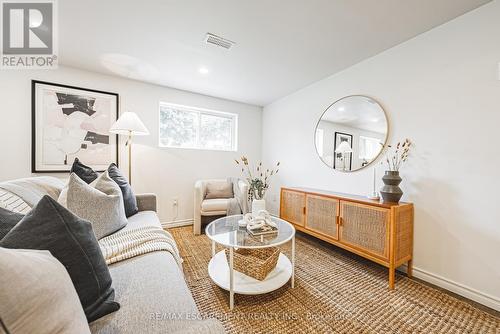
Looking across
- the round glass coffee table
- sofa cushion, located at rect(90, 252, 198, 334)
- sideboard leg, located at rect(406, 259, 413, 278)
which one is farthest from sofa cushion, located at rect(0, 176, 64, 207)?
sideboard leg, located at rect(406, 259, 413, 278)

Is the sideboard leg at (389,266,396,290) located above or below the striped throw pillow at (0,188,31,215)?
below

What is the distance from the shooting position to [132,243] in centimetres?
117

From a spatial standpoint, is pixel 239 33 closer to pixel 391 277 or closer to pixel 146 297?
pixel 146 297

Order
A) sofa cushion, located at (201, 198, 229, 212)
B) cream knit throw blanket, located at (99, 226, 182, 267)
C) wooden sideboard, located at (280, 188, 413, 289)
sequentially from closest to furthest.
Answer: cream knit throw blanket, located at (99, 226, 182, 267) → wooden sideboard, located at (280, 188, 413, 289) → sofa cushion, located at (201, 198, 229, 212)

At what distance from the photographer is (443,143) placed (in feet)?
5.36

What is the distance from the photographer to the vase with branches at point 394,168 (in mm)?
1720

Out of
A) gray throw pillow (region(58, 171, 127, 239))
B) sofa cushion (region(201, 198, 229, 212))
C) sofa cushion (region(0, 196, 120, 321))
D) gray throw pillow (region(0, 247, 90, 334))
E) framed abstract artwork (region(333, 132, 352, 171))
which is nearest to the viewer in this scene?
gray throw pillow (region(0, 247, 90, 334))

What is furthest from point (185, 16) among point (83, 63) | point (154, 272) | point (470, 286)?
point (470, 286)

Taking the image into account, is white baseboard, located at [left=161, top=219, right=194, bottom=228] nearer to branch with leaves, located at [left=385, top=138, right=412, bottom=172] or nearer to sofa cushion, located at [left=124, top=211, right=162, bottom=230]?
sofa cushion, located at [left=124, top=211, right=162, bottom=230]

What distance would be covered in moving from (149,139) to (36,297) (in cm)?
276

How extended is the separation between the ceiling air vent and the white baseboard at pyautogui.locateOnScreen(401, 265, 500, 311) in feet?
9.05

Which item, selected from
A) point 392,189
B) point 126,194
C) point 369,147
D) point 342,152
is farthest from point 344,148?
point 126,194

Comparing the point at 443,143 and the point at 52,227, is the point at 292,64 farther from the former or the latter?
the point at 52,227

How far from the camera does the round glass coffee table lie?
1.34 metres
